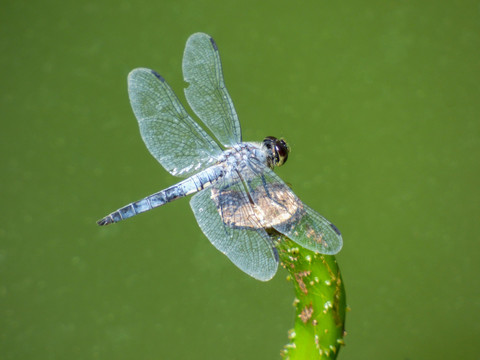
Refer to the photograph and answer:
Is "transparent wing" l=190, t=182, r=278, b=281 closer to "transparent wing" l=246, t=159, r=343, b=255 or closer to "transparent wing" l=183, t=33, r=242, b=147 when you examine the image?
"transparent wing" l=246, t=159, r=343, b=255

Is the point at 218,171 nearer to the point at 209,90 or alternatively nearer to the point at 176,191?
the point at 176,191

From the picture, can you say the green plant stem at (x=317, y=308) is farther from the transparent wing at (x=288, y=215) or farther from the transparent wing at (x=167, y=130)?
the transparent wing at (x=167, y=130)

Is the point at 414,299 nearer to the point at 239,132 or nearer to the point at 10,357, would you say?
the point at 239,132

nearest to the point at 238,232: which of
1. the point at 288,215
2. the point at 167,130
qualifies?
the point at 288,215

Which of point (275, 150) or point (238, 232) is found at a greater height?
point (275, 150)

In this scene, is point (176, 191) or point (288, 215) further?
point (176, 191)

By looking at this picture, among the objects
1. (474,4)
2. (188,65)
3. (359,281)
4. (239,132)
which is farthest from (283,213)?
(474,4)

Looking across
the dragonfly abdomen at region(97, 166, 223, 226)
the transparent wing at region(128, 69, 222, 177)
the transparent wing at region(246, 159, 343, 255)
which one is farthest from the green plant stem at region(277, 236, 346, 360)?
the transparent wing at region(128, 69, 222, 177)
